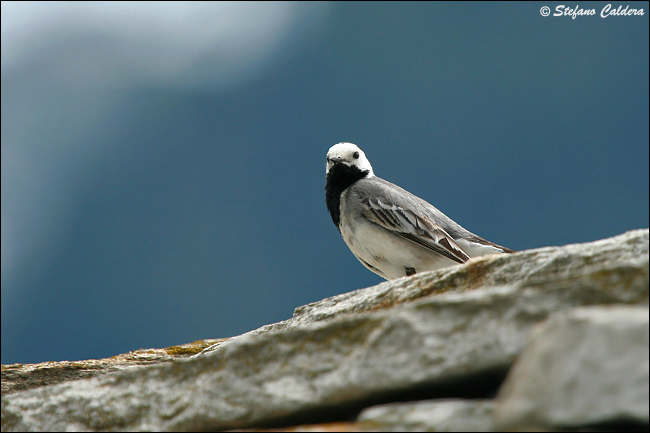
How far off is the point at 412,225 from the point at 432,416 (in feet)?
21.9

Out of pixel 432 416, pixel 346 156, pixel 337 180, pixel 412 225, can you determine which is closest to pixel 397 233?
pixel 412 225

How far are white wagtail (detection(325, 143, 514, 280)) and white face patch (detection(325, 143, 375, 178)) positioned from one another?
23.3 inches

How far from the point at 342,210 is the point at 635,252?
19.6ft

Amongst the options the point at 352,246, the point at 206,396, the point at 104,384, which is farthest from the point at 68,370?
the point at 352,246

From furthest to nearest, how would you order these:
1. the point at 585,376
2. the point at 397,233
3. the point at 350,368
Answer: the point at 397,233, the point at 350,368, the point at 585,376

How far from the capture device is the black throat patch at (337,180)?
33.6 feet

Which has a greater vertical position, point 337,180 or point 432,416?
point 337,180

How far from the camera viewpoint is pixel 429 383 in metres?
2.88

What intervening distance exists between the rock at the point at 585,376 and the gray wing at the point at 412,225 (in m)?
6.54

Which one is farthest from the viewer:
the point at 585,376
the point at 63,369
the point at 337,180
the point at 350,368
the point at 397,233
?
the point at 337,180

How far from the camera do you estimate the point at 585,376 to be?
235 cm

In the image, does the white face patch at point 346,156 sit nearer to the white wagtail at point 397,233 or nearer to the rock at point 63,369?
the white wagtail at point 397,233

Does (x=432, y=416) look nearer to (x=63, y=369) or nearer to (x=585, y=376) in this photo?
(x=585, y=376)

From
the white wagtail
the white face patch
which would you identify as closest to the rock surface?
the white wagtail
